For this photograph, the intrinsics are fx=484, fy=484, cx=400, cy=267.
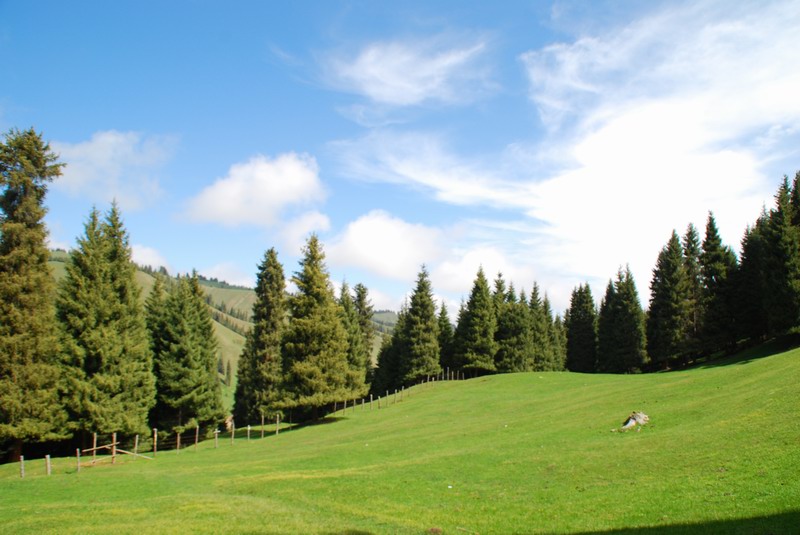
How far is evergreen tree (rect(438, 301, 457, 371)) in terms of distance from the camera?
87.8 meters

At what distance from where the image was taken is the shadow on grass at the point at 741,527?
11.5m

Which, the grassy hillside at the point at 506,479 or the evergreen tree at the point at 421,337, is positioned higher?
the evergreen tree at the point at 421,337

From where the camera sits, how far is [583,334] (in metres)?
97.1

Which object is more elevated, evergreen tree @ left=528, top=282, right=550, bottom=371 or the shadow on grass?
evergreen tree @ left=528, top=282, right=550, bottom=371

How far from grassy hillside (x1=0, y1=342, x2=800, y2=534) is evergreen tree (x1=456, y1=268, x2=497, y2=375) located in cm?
3837

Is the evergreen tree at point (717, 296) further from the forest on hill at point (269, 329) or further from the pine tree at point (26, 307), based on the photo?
the pine tree at point (26, 307)

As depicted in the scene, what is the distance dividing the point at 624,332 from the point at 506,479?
6958 centimetres

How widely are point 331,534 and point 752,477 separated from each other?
1359 cm

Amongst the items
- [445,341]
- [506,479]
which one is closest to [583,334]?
[445,341]

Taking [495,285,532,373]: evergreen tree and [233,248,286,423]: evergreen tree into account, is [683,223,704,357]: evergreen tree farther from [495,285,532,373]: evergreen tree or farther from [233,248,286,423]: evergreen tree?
[233,248,286,423]: evergreen tree

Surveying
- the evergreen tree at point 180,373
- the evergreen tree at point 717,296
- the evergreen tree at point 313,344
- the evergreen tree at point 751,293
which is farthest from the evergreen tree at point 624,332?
the evergreen tree at point 180,373

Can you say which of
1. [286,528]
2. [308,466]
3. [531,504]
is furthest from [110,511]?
[531,504]

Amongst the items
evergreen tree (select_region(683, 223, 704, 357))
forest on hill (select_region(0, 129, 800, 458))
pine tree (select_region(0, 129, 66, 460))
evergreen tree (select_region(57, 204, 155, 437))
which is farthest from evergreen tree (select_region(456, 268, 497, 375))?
pine tree (select_region(0, 129, 66, 460))

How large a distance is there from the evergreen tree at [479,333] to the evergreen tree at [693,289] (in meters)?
27.5
